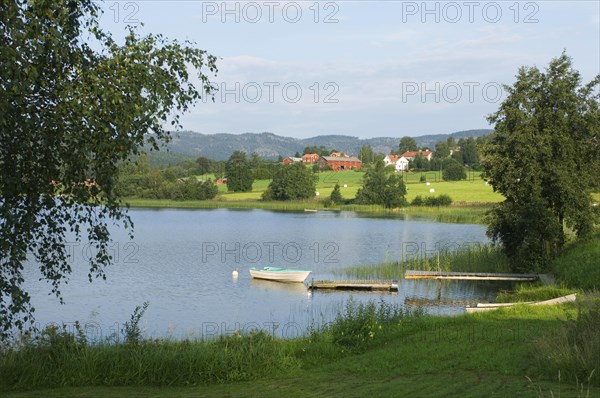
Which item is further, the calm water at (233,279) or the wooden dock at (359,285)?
the wooden dock at (359,285)

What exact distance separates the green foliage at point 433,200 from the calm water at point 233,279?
54.6 feet

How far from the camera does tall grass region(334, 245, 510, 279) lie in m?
36.5

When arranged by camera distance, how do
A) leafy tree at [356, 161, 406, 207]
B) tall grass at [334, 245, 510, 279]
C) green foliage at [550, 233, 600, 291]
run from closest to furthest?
green foliage at [550, 233, 600, 291] < tall grass at [334, 245, 510, 279] < leafy tree at [356, 161, 406, 207]

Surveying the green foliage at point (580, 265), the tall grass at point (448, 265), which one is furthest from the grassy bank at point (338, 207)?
the green foliage at point (580, 265)

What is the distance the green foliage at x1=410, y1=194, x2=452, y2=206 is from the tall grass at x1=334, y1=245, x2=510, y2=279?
2076 inches

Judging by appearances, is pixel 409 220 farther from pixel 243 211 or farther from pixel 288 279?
pixel 288 279

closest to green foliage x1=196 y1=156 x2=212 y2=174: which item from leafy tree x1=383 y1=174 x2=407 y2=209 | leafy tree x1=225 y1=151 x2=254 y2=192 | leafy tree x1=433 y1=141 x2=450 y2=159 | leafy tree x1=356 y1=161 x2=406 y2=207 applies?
leafy tree x1=225 y1=151 x2=254 y2=192

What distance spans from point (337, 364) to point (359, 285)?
68.1 feet

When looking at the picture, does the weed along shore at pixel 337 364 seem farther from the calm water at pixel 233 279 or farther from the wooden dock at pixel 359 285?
the wooden dock at pixel 359 285

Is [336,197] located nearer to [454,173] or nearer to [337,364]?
[454,173]

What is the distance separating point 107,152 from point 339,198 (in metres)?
102

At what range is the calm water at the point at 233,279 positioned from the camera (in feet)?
88.9

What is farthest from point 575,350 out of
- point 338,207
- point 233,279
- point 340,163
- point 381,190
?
point 340,163

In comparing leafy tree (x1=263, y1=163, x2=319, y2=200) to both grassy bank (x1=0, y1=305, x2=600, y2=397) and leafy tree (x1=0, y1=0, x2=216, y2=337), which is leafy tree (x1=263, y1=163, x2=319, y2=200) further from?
leafy tree (x1=0, y1=0, x2=216, y2=337)
